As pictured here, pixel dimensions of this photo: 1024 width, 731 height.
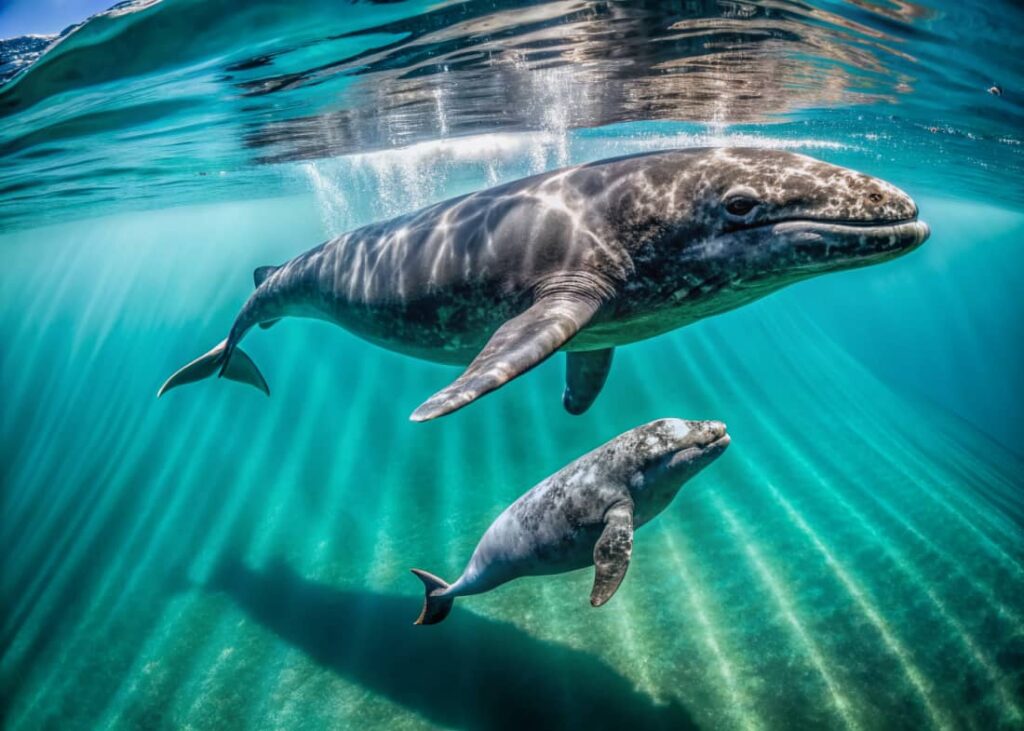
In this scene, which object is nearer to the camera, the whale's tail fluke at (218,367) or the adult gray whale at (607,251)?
the adult gray whale at (607,251)

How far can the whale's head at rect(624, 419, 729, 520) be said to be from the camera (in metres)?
4.56

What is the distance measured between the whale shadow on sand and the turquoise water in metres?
0.04

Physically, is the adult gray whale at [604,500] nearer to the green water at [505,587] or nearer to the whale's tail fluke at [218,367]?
the green water at [505,587]

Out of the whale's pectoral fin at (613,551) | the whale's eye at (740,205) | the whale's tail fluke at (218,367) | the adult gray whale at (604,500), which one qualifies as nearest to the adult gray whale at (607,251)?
the whale's eye at (740,205)

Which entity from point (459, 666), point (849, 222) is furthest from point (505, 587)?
point (849, 222)

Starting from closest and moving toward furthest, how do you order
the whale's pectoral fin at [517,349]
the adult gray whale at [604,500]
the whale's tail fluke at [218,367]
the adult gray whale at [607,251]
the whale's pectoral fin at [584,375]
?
the whale's pectoral fin at [517,349] → the adult gray whale at [607,251] → the adult gray whale at [604,500] → the whale's pectoral fin at [584,375] → the whale's tail fluke at [218,367]

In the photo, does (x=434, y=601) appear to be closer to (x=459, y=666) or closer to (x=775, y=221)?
(x=459, y=666)

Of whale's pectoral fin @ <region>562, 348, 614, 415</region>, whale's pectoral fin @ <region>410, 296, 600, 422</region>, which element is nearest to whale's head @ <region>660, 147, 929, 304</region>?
whale's pectoral fin @ <region>410, 296, 600, 422</region>

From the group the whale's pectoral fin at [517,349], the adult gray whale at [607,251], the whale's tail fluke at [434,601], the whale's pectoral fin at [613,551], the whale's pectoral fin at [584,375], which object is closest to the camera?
the whale's pectoral fin at [517,349]

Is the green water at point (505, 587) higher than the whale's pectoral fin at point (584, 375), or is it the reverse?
the whale's pectoral fin at point (584, 375)

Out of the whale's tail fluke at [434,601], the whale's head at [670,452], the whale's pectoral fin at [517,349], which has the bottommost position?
the whale's tail fluke at [434,601]

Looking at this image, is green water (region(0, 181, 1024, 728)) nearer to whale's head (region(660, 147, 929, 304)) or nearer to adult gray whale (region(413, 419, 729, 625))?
adult gray whale (region(413, 419, 729, 625))

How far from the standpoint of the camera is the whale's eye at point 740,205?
3770mm

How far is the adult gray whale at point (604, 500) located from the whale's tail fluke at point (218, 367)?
6012 millimetres
